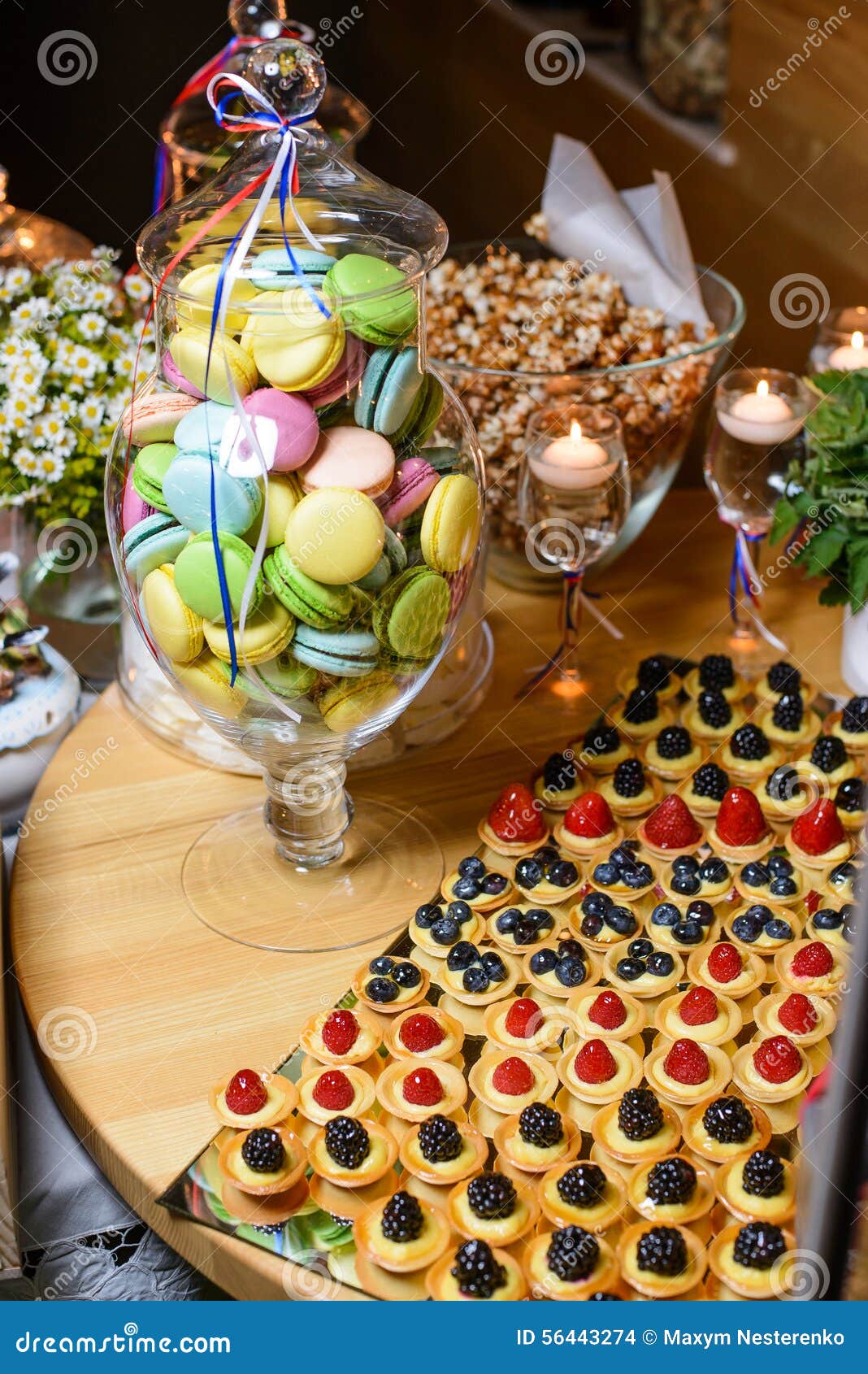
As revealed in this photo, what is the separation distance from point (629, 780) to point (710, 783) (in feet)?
0.22

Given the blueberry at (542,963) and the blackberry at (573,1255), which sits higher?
the blackberry at (573,1255)

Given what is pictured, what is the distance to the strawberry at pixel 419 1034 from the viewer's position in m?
0.93

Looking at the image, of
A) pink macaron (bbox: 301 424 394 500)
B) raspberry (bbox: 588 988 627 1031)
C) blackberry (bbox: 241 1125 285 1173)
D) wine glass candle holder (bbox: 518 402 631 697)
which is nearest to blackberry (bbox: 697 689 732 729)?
wine glass candle holder (bbox: 518 402 631 697)

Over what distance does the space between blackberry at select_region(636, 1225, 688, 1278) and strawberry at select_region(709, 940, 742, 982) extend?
9.0 inches

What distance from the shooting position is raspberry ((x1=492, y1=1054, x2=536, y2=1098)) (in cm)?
90

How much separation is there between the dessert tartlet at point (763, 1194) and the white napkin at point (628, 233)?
→ 89cm

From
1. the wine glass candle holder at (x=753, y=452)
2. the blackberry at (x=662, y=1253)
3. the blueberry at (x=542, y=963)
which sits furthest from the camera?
the wine glass candle holder at (x=753, y=452)

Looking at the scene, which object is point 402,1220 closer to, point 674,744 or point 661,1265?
point 661,1265

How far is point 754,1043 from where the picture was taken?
93cm

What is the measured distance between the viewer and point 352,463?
A: 2.89 feet

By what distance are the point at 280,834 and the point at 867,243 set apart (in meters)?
0.99

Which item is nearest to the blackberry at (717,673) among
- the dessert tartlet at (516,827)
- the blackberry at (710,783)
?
the blackberry at (710,783)

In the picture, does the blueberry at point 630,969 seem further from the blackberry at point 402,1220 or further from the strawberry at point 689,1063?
the blackberry at point 402,1220

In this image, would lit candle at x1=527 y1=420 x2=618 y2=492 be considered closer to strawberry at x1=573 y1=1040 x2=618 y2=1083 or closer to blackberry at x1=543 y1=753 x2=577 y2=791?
blackberry at x1=543 y1=753 x2=577 y2=791
